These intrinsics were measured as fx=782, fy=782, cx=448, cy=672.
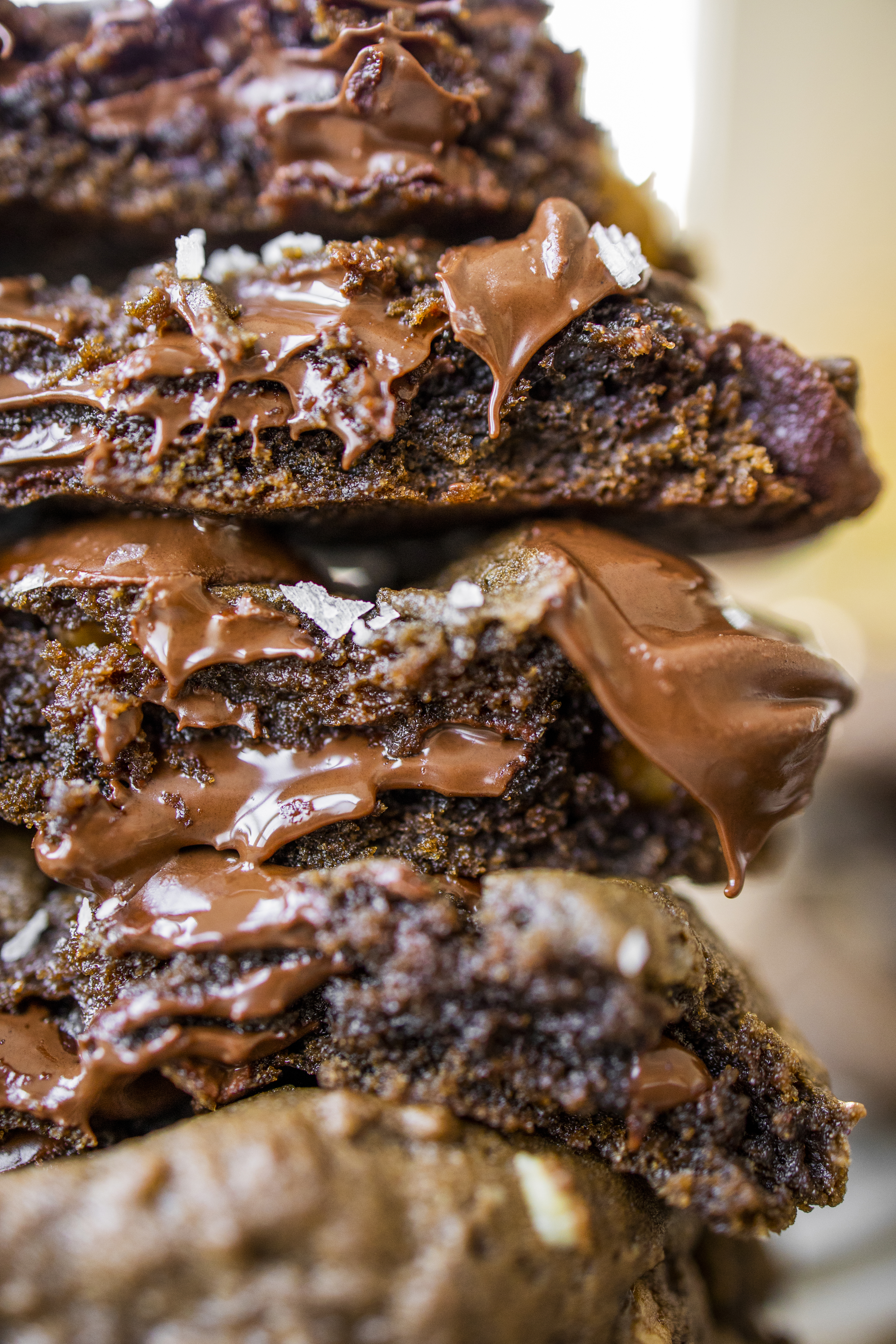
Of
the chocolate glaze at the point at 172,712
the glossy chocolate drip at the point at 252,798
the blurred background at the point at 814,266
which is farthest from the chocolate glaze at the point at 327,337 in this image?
the blurred background at the point at 814,266

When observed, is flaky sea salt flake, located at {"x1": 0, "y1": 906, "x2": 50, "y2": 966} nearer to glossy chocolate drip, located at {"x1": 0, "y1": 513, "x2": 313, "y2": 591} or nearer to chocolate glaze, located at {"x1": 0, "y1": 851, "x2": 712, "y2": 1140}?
chocolate glaze, located at {"x1": 0, "y1": 851, "x2": 712, "y2": 1140}

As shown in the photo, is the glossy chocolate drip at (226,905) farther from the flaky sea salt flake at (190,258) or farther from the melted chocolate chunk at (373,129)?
the melted chocolate chunk at (373,129)

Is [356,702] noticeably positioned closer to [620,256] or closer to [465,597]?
[465,597]

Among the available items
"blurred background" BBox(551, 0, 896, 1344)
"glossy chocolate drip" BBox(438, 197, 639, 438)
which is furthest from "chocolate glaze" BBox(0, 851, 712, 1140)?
"blurred background" BBox(551, 0, 896, 1344)

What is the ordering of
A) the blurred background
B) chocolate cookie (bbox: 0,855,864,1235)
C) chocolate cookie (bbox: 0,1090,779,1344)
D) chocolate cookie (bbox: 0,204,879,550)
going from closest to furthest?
chocolate cookie (bbox: 0,1090,779,1344) < chocolate cookie (bbox: 0,855,864,1235) < chocolate cookie (bbox: 0,204,879,550) < the blurred background

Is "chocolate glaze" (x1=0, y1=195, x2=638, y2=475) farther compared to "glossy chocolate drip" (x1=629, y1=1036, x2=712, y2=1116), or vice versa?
"chocolate glaze" (x1=0, y1=195, x2=638, y2=475)

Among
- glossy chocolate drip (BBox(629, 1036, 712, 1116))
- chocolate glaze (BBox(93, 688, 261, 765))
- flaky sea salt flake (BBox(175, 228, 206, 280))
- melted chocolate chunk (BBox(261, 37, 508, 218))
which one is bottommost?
glossy chocolate drip (BBox(629, 1036, 712, 1116))

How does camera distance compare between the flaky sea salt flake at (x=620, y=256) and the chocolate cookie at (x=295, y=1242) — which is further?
the flaky sea salt flake at (x=620, y=256)
